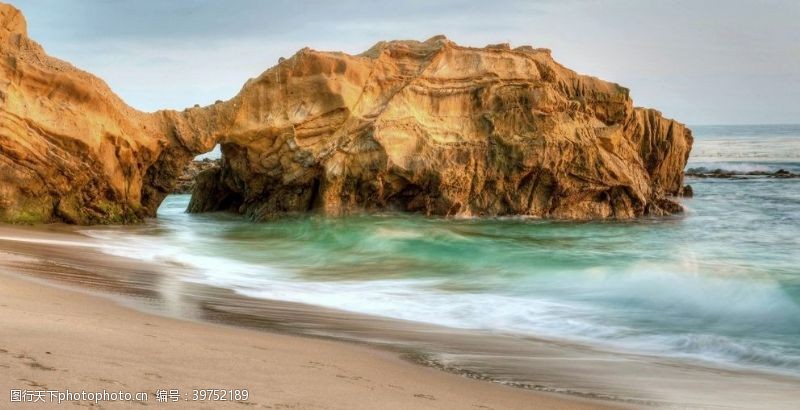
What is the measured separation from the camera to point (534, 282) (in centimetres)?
1057

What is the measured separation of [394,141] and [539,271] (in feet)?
19.7

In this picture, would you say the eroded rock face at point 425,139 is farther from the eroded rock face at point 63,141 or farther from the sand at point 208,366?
the sand at point 208,366

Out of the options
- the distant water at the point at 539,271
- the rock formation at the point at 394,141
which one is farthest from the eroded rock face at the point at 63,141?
the distant water at the point at 539,271

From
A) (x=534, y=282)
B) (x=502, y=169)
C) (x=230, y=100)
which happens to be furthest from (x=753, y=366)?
(x=230, y=100)

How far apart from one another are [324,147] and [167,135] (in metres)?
3.10

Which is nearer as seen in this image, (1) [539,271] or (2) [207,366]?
(2) [207,366]

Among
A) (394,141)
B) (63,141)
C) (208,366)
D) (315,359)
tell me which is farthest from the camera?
(394,141)

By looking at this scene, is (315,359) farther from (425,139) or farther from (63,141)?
(425,139)

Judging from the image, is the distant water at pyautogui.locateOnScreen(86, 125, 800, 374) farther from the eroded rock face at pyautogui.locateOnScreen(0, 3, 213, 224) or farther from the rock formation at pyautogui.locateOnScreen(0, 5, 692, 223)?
the eroded rock face at pyautogui.locateOnScreen(0, 3, 213, 224)

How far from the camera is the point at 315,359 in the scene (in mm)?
4711

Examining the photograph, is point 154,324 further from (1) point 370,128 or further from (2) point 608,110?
(2) point 608,110

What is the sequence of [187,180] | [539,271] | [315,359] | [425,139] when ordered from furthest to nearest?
[187,180]
[425,139]
[539,271]
[315,359]

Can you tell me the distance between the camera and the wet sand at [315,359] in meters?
3.76

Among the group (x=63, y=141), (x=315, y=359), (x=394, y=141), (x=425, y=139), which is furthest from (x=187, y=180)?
(x=315, y=359)
